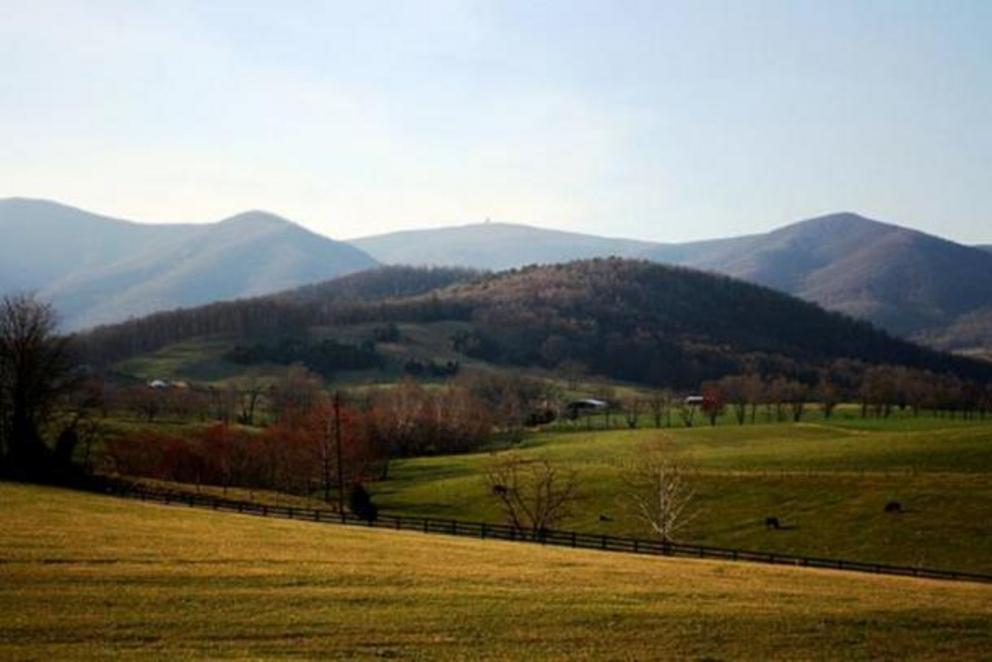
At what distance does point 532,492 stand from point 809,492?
24.3 metres

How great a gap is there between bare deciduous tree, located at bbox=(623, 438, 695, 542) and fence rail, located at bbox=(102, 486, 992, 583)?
9091 millimetres

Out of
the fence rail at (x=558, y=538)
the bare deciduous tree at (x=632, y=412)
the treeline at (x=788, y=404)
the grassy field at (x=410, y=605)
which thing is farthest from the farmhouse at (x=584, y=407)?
the grassy field at (x=410, y=605)

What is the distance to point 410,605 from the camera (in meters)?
30.9

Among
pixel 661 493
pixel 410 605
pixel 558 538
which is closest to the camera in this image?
pixel 410 605

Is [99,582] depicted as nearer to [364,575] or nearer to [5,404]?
[364,575]

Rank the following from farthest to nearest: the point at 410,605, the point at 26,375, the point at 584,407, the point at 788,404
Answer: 1. the point at 584,407
2. the point at 788,404
3. the point at 26,375
4. the point at 410,605

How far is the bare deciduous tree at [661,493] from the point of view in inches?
2864

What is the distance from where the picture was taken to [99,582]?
31062 millimetres

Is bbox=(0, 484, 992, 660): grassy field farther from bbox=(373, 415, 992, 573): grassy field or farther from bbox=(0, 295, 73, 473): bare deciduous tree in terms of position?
bbox=(0, 295, 73, 473): bare deciduous tree

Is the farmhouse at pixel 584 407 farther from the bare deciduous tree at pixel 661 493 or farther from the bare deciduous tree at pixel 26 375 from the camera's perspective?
the bare deciduous tree at pixel 26 375

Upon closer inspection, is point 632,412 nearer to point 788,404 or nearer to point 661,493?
point 788,404

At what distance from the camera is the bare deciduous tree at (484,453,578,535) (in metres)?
77.4

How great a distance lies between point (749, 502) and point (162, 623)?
58588 mm

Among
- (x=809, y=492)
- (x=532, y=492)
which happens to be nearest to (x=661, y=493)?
(x=809, y=492)
